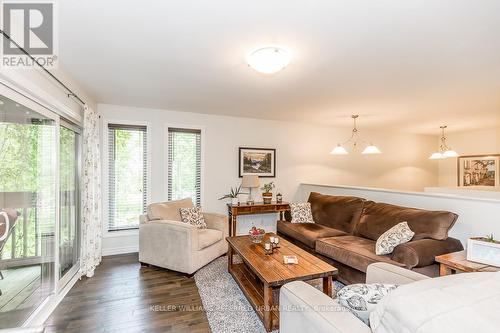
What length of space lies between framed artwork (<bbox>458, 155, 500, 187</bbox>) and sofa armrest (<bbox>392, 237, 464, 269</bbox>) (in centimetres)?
481

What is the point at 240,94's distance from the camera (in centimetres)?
347

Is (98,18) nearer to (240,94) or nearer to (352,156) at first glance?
(240,94)

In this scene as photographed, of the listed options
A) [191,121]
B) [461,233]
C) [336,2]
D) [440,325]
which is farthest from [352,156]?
[440,325]

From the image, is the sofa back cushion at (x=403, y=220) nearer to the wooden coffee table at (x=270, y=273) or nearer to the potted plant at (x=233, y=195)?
the wooden coffee table at (x=270, y=273)

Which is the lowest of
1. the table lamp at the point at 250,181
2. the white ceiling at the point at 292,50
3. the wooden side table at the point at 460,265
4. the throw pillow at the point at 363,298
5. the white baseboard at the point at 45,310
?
the white baseboard at the point at 45,310

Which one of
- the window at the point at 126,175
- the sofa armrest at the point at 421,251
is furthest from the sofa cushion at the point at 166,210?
the sofa armrest at the point at 421,251

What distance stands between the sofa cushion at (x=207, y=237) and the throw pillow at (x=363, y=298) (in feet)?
7.82

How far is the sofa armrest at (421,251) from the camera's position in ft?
7.75

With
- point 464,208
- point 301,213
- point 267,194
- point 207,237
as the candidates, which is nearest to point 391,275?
point 464,208

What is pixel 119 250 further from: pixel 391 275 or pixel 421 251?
pixel 421 251

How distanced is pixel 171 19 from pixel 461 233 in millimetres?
3543

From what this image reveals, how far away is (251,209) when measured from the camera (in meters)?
4.45

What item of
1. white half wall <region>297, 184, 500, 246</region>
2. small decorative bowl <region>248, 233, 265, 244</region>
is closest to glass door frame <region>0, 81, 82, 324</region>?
small decorative bowl <region>248, 233, 265, 244</region>

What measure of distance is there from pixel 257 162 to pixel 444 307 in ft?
14.2
